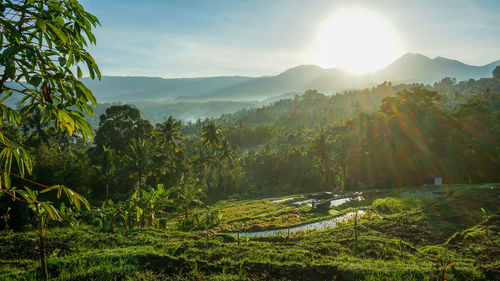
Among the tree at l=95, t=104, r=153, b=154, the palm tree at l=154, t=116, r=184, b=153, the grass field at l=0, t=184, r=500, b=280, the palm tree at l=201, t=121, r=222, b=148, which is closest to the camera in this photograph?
the grass field at l=0, t=184, r=500, b=280

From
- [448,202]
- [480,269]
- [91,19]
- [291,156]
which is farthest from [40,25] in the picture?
[291,156]

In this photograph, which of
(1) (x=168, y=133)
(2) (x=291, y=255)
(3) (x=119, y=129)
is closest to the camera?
(2) (x=291, y=255)

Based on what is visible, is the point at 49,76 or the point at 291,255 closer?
the point at 49,76

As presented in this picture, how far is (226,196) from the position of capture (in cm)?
5838

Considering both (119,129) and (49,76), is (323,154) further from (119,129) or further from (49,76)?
(49,76)

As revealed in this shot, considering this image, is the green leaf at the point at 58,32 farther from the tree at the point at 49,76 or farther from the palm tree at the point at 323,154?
the palm tree at the point at 323,154

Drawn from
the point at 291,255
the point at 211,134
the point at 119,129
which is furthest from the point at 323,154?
the point at 291,255

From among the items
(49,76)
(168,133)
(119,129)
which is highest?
(49,76)

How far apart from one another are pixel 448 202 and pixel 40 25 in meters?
26.0

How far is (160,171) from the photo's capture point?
39500 millimetres

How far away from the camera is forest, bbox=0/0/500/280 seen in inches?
102

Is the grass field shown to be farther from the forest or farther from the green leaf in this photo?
the green leaf

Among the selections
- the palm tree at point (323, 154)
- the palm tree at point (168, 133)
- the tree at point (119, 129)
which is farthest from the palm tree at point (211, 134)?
the palm tree at point (323, 154)

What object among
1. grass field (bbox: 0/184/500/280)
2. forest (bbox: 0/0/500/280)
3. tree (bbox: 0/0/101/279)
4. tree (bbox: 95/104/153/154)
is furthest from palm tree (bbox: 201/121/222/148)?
tree (bbox: 0/0/101/279)
